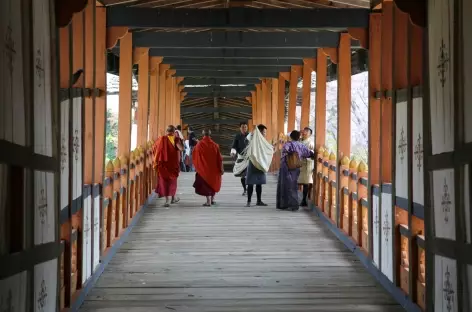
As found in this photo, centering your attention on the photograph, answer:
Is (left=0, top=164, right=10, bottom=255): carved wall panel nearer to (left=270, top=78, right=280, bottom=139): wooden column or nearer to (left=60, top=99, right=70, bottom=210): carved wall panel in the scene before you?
(left=60, top=99, right=70, bottom=210): carved wall panel

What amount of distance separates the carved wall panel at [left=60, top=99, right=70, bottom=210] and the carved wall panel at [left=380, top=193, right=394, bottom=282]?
8.45 ft

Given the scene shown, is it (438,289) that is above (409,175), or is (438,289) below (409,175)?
below

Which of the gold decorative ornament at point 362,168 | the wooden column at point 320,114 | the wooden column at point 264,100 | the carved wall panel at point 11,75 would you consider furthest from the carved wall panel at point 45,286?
the wooden column at point 264,100

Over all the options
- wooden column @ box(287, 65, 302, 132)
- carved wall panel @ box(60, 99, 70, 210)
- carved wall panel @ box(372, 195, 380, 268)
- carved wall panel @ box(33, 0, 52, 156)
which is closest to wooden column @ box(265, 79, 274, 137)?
wooden column @ box(287, 65, 302, 132)

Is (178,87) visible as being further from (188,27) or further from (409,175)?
(409,175)

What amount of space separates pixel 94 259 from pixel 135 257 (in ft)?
3.72

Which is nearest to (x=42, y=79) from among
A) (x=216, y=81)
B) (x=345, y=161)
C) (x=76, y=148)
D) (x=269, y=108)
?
(x=76, y=148)

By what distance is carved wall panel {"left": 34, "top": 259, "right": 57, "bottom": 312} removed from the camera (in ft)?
11.3

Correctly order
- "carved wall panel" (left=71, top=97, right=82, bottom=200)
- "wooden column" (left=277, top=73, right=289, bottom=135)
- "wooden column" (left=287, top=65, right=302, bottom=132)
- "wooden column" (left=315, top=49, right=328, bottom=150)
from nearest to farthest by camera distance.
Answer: "carved wall panel" (left=71, top=97, right=82, bottom=200) → "wooden column" (left=315, top=49, right=328, bottom=150) → "wooden column" (left=287, top=65, right=302, bottom=132) → "wooden column" (left=277, top=73, right=289, bottom=135)

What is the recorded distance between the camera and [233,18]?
302 inches

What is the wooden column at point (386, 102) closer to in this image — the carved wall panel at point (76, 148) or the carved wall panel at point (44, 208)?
the carved wall panel at point (76, 148)

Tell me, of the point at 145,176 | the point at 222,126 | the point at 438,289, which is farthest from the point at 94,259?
the point at 222,126

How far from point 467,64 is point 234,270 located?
143 inches

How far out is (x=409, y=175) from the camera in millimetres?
4891
